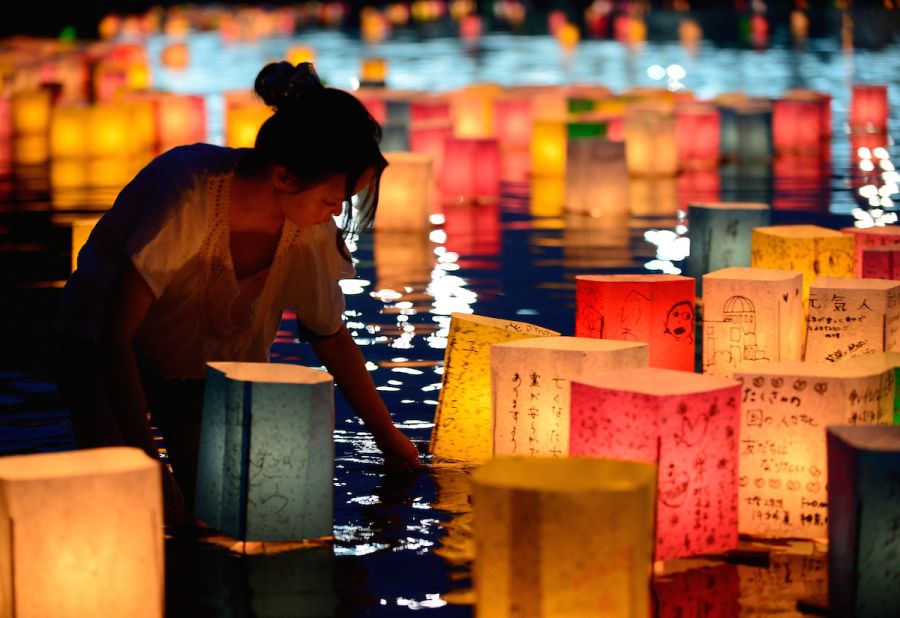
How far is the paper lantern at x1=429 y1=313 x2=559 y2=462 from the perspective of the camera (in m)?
5.04

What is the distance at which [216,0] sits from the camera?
196 feet

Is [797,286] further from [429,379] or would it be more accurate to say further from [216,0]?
[216,0]

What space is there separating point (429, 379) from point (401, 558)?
2.15 m

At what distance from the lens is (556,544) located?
3.14 m

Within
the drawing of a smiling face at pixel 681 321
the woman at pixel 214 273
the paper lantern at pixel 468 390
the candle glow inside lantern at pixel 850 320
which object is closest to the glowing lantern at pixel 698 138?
the drawing of a smiling face at pixel 681 321

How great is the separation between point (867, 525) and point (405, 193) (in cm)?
707

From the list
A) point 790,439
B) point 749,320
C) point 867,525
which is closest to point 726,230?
point 749,320

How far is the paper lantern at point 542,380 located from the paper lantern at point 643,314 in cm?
86

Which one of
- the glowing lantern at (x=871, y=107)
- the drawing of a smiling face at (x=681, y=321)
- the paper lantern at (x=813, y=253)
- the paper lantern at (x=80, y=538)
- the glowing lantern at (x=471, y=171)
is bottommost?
the paper lantern at (x=80, y=538)

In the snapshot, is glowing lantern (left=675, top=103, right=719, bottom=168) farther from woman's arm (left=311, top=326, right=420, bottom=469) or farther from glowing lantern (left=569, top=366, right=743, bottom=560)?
glowing lantern (left=569, top=366, right=743, bottom=560)

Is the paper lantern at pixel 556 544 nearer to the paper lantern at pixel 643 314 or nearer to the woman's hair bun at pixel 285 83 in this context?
the woman's hair bun at pixel 285 83

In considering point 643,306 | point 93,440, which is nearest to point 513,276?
point 643,306

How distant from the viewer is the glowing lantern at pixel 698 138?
14.4m

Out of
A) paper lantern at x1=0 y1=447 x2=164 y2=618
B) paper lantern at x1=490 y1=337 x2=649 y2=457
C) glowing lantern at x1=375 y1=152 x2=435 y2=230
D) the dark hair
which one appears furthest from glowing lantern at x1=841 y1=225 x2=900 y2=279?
glowing lantern at x1=375 y1=152 x2=435 y2=230
